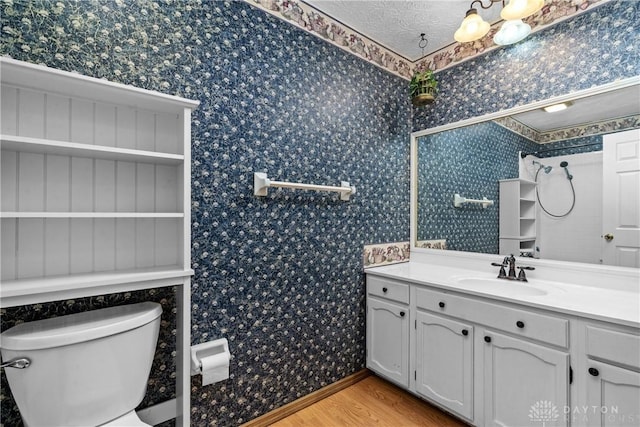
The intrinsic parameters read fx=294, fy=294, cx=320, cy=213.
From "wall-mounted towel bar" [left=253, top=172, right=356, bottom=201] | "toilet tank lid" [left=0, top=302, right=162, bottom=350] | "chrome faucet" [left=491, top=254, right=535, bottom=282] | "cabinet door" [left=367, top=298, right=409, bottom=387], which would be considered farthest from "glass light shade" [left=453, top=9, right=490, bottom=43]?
"toilet tank lid" [left=0, top=302, right=162, bottom=350]

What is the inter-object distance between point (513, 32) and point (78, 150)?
225cm

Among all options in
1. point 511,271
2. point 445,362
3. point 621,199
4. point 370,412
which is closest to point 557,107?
point 621,199

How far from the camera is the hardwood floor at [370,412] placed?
Result: 5.71 feet

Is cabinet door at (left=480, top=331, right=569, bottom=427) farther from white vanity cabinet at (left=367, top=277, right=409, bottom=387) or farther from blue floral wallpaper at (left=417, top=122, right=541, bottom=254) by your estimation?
blue floral wallpaper at (left=417, top=122, right=541, bottom=254)

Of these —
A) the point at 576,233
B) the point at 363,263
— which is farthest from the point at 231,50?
the point at 576,233

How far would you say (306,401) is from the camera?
1885 mm

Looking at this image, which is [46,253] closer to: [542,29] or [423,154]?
[423,154]

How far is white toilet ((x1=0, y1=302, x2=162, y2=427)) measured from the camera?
101 cm

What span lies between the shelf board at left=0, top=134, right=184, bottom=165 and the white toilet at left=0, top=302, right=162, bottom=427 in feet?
2.14

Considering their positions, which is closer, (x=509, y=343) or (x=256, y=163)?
(x=509, y=343)

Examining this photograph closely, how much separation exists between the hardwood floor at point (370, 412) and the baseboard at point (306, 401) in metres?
0.02

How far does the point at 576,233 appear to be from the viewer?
1.70 metres

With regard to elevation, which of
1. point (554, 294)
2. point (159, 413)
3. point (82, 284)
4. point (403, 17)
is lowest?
point (159, 413)

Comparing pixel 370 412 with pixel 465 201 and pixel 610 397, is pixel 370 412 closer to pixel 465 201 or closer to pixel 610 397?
pixel 610 397
